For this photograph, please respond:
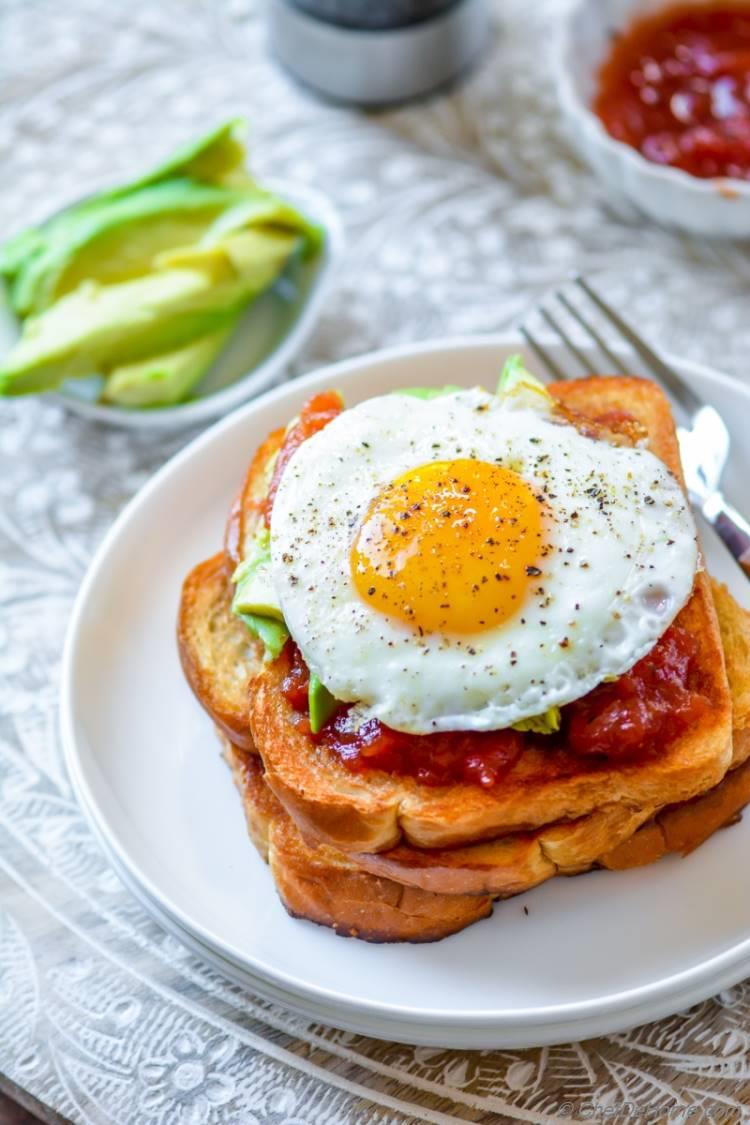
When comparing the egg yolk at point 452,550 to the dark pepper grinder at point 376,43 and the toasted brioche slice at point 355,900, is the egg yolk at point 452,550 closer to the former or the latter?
the toasted brioche slice at point 355,900

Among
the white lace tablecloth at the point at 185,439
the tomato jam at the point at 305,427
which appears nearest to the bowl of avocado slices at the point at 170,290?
the white lace tablecloth at the point at 185,439

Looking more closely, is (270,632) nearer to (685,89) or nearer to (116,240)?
(116,240)

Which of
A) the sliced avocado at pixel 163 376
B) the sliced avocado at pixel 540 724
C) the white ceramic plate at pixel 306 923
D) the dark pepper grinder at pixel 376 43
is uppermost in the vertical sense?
the dark pepper grinder at pixel 376 43

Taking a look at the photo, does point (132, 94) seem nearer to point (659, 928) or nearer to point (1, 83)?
point (1, 83)

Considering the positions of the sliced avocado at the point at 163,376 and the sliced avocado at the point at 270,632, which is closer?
the sliced avocado at the point at 270,632

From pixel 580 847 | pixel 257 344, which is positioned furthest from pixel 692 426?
pixel 257 344

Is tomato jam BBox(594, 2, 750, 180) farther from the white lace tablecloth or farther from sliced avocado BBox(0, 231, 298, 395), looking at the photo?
sliced avocado BBox(0, 231, 298, 395)

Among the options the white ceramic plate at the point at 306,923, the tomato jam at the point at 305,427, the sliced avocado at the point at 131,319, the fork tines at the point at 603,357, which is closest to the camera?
the white ceramic plate at the point at 306,923
